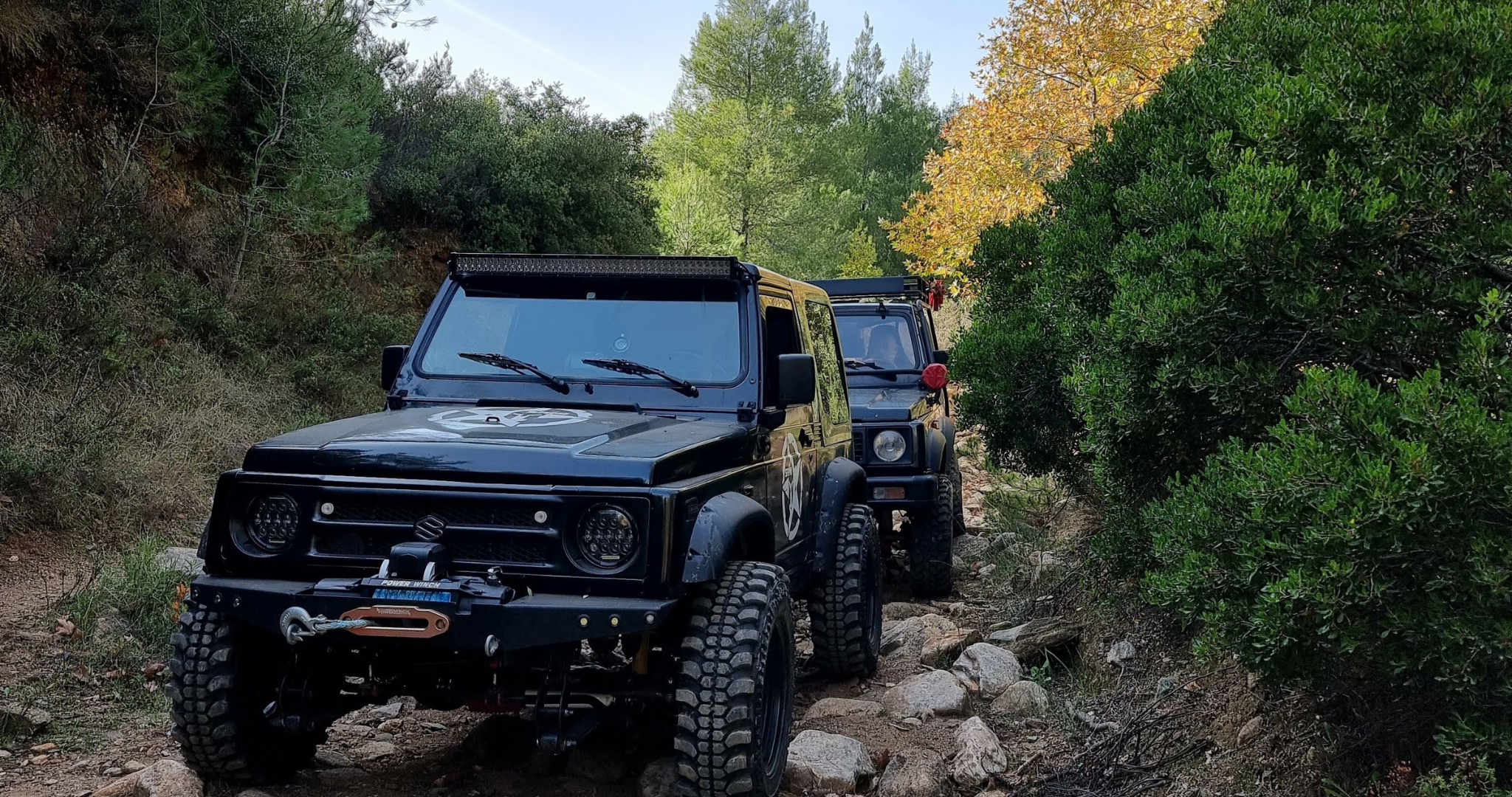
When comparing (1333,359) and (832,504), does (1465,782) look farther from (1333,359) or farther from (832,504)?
(832,504)

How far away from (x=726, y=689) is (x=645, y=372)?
156cm

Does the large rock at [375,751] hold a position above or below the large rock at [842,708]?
below

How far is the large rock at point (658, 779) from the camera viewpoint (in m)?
4.22

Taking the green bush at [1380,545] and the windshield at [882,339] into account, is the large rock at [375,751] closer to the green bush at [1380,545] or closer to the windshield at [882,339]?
the green bush at [1380,545]

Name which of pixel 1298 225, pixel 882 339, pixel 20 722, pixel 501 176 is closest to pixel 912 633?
pixel 882 339

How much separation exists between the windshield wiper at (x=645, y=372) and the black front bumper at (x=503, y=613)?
1.34 meters

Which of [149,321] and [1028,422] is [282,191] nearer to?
[149,321]

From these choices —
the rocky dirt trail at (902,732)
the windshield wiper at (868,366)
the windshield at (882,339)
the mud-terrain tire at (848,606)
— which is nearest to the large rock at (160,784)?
the rocky dirt trail at (902,732)

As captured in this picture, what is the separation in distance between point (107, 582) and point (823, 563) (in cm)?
394

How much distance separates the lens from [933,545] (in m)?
8.30

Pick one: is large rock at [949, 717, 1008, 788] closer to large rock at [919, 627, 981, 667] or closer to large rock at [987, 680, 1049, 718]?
large rock at [987, 680, 1049, 718]

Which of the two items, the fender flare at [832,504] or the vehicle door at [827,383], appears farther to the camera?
the vehicle door at [827,383]

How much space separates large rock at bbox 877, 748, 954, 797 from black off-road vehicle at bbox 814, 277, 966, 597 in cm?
315

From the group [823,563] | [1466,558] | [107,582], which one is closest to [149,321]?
[107,582]
